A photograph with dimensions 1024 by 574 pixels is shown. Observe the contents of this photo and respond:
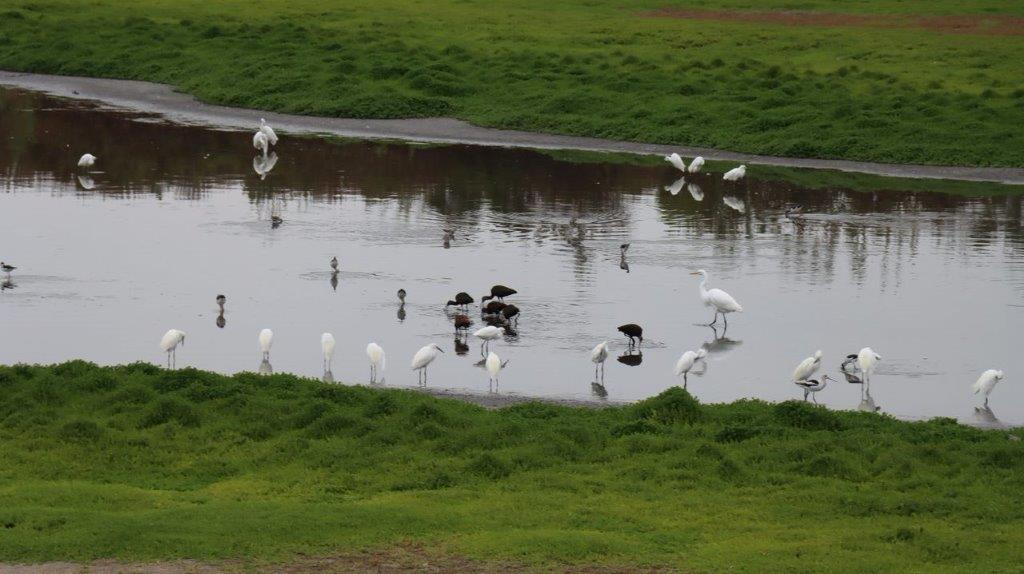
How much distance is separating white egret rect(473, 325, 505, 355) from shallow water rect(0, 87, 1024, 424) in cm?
29

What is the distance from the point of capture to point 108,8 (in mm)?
68250

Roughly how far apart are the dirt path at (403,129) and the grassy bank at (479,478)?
966 inches

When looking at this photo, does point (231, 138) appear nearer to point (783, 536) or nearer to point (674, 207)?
point (674, 207)

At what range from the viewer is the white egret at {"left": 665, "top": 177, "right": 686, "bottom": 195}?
37594 mm

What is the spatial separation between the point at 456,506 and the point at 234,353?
763cm

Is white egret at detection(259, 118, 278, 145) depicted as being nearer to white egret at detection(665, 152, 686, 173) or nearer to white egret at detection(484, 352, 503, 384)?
white egret at detection(665, 152, 686, 173)

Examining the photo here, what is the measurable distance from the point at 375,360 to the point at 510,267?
8.20 meters

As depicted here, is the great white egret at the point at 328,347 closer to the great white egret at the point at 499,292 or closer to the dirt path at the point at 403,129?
the great white egret at the point at 499,292

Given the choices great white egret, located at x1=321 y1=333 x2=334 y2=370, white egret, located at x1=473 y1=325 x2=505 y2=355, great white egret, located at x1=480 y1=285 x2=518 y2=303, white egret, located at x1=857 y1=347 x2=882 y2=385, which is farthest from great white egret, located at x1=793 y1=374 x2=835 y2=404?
great white egret, located at x1=321 y1=333 x2=334 y2=370

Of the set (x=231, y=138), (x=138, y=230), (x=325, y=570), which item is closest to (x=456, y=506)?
(x=325, y=570)

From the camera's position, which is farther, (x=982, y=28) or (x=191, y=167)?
(x=982, y=28)

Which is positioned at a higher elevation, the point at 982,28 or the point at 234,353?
the point at 982,28

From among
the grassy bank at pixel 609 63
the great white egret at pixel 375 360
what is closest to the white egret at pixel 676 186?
the grassy bank at pixel 609 63

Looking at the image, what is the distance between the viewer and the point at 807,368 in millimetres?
19516
